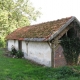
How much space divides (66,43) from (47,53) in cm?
185

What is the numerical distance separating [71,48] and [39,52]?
308 centimetres

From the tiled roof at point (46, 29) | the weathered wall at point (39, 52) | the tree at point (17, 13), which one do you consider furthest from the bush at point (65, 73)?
the tree at point (17, 13)

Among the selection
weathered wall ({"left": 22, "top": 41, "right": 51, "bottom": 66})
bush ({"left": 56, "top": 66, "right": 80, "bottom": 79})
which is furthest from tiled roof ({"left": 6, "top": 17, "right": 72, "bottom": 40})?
bush ({"left": 56, "top": 66, "right": 80, "bottom": 79})

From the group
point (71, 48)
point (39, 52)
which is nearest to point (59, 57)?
point (71, 48)

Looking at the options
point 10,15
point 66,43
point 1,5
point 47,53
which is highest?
point 1,5

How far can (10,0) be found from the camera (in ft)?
123

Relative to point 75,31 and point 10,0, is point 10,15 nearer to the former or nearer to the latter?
point 10,0

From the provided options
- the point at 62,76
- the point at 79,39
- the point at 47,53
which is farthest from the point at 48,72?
the point at 79,39

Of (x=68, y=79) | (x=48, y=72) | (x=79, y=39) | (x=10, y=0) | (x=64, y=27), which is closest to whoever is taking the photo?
(x=68, y=79)

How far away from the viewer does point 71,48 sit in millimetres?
13875

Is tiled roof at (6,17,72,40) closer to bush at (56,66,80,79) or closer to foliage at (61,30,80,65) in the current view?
foliage at (61,30,80,65)

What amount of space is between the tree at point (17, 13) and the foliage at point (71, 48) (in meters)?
24.5

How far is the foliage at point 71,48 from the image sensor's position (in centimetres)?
1369

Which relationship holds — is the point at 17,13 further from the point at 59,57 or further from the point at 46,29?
the point at 59,57
